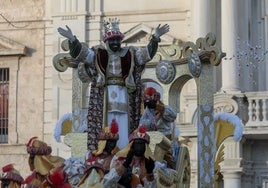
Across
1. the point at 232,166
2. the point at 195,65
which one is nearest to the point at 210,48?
the point at 195,65

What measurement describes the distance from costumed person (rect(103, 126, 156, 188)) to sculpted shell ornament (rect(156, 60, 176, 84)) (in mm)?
3150

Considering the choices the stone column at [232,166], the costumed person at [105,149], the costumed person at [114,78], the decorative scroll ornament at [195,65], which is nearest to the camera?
the costumed person at [105,149]

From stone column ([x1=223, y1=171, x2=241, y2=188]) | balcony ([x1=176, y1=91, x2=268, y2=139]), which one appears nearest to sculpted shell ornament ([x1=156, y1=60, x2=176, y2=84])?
balcony ([x1=176, y1=91, x2=268, y2=139])

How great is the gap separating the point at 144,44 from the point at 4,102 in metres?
4.88

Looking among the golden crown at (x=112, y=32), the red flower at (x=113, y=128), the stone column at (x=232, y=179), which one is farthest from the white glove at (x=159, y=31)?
the stone column at (x=232, y=179)

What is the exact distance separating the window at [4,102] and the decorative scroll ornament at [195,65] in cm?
1585

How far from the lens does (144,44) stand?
27438 mm

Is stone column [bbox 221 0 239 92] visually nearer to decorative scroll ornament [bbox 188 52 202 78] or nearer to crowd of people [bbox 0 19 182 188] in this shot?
decorative scroll ornament [bbox 188 52 202 78]

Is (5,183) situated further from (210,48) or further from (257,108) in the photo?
(257,108)

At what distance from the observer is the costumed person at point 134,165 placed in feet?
35.0

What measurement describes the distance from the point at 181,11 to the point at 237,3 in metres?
2.08

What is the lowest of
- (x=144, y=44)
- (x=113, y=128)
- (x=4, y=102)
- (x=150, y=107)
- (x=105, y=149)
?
(x=105, y=149)

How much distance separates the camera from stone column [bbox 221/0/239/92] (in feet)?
83.7

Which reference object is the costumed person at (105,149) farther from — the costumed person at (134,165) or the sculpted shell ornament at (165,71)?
the sculpted shell ornament at (165,71)
